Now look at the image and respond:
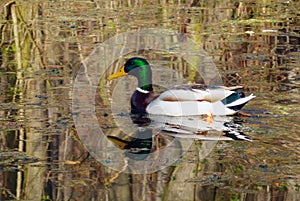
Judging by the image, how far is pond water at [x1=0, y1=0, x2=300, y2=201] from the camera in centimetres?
627

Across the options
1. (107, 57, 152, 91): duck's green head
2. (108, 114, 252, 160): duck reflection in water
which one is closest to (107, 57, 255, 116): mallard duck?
(108, 114, 252, 160): duck reflection in water

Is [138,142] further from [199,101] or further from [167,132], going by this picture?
[199,101]

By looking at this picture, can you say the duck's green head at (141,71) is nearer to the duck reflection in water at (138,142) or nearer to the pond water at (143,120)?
the pond water at (143,120)

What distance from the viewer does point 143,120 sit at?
27.4ft

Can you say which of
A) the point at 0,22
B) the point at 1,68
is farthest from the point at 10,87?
the point at 0,22

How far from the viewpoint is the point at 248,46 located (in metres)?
11.8

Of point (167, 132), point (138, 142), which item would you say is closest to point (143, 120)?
point (167, 132)

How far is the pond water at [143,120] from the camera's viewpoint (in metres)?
6.27

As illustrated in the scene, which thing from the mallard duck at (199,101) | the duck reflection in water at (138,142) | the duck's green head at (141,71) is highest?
the duck's green head at (141,71)

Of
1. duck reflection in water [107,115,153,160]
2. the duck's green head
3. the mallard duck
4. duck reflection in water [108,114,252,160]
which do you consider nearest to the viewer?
duck reflection in water [107,115,153,160]

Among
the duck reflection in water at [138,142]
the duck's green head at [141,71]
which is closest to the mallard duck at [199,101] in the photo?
the duck reflection in water at [138,142]

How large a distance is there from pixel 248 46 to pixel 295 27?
173cm

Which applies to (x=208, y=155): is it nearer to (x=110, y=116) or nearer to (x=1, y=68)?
(x=110, y=116)

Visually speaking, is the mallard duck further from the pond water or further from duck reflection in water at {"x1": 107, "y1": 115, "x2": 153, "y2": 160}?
duck reflection in water at {"x1": 107, "y1": 115, "x2": 153, "y2": 160}
